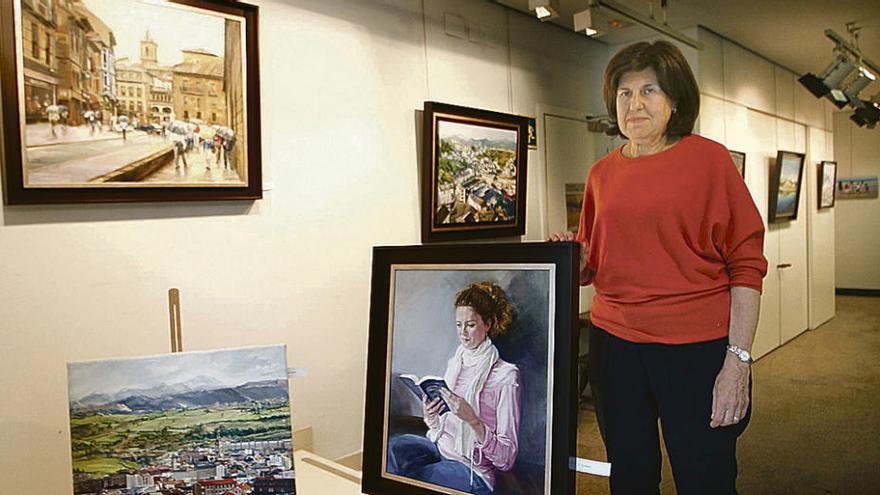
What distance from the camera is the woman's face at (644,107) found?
1.34 metres

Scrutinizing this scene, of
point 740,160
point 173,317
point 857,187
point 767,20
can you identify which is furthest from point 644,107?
point 857,187

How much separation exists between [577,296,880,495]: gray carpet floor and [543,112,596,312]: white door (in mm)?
1314

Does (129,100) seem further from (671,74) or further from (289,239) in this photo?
(671,74)

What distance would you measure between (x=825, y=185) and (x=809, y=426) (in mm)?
4123

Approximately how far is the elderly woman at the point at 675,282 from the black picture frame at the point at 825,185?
6610mm

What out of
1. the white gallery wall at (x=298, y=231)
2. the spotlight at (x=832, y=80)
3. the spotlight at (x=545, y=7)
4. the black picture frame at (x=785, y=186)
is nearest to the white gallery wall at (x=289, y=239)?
the white gallery wall at (x=298, y=231)

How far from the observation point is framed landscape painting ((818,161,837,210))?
22.8 ft

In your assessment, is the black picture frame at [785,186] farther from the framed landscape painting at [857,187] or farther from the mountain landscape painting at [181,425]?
the mountain landscape painting at [181,425]

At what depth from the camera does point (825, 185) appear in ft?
23.2

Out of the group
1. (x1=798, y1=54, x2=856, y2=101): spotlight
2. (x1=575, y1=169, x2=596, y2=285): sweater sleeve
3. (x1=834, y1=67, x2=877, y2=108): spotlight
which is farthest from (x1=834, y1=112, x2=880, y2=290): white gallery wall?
(x1=575, y1=169, x2=596, y2=285): sweater sleeve

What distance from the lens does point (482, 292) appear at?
113 cm

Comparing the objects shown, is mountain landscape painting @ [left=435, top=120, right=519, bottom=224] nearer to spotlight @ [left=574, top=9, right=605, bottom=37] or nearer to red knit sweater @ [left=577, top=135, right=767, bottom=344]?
spotlight @ [left=574, top=9, right=605, bottom=37]

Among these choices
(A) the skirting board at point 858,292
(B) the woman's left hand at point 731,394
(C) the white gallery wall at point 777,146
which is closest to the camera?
(B) the woman's left hand at point 731,394

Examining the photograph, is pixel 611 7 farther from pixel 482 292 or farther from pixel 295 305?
pixel 482 292
